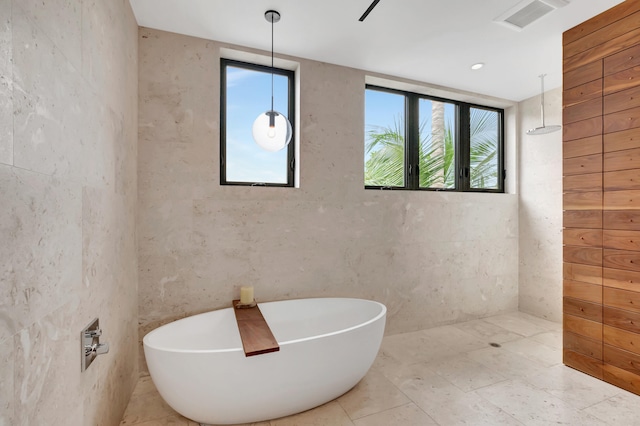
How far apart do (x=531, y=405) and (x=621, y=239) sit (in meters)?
1.28

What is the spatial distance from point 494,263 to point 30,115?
4158 millimetres

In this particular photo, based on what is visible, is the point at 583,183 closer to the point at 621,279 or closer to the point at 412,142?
the point at 621,279

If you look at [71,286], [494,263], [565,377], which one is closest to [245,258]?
[71,286]

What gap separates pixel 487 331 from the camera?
324 centimetres

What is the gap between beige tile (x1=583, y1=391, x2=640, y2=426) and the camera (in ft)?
6.00

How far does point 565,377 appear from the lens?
7.59 ft

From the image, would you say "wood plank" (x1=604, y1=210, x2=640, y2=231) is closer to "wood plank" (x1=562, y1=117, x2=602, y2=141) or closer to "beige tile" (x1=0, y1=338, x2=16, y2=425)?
"wood plank" (x1=562, y1=117, x2=602, y2=141)

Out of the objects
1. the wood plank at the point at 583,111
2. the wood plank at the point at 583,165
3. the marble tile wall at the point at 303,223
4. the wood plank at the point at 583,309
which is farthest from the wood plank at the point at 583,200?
the marble tile wall at the point at 303,223

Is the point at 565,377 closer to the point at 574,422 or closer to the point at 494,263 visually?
the point at 574,422

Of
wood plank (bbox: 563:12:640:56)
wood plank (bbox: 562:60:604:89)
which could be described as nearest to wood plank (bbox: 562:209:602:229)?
wood plank (bbox: 562:60:604:89)

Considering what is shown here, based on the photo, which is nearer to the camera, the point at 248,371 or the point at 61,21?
the point at 61,21

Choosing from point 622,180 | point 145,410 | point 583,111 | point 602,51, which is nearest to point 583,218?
point 622,180

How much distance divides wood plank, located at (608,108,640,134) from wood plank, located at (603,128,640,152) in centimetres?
3

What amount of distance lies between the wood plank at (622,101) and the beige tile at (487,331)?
215cm
